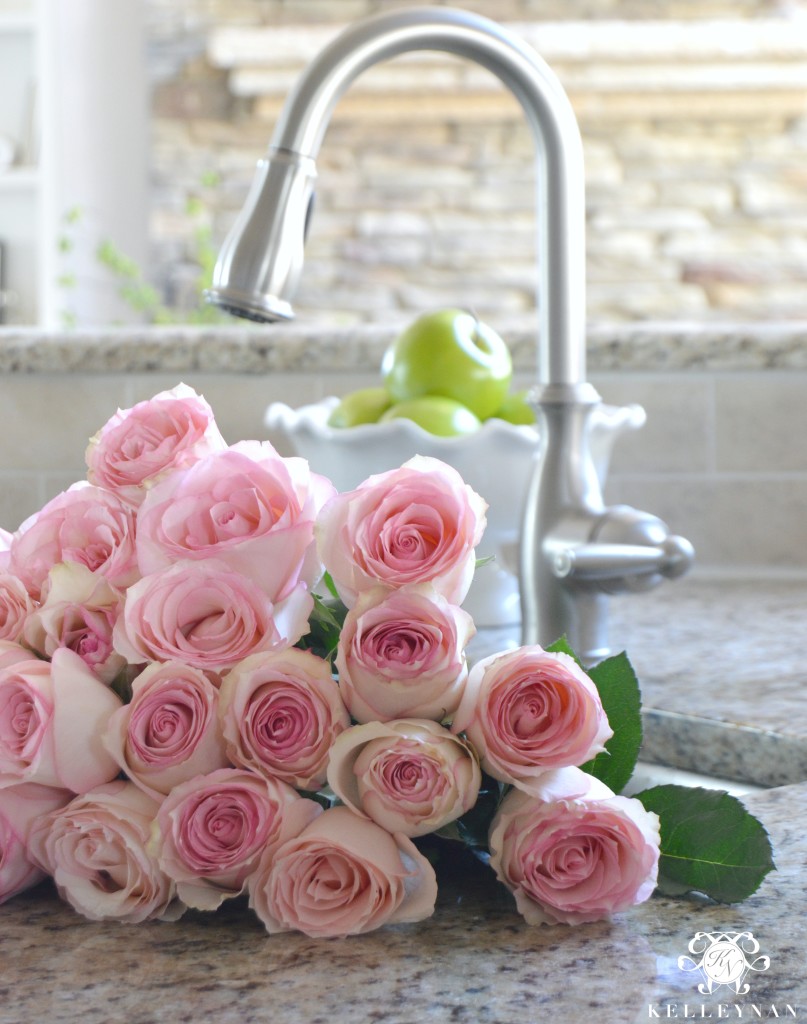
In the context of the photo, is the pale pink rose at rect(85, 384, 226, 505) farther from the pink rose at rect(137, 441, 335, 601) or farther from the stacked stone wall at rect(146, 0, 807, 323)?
the stacked stone wall at rect(146, 0, 807, 323)

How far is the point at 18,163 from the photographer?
12.1 ft

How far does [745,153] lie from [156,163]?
192 centimetres

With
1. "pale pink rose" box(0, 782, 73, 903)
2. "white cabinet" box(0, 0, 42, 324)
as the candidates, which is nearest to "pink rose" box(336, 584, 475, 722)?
"pale pink rose" box(0, 782, 73, 903)

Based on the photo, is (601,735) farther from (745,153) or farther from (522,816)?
(745,153)

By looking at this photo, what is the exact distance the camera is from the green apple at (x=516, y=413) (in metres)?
0.99

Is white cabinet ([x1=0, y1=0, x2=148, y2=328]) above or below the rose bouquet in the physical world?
above

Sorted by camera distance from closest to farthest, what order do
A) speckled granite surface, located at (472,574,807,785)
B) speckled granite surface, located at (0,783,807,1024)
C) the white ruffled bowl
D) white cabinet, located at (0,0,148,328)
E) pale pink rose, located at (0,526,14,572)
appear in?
speckled granite surface, located at (0,783,807,1024) < pale pink rose, located at (0,526,14,572) < speckled granite surface, located at (472,574,807,785) < the white ruffled bowl < white cabinet, located at (0,0,148,328)

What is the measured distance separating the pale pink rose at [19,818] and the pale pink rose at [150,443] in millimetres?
103

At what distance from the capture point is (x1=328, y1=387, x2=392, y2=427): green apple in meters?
0.98

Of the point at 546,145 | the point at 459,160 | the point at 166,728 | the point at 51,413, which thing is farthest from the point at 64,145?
the point at 166,728

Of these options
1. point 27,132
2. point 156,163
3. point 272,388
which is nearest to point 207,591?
point 272,388

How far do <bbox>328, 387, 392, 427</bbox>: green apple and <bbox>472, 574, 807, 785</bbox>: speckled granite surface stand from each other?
20 centimetres

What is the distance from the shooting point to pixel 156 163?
3990mm

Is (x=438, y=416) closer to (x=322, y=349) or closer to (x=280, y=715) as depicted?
(x=322, y=349)
